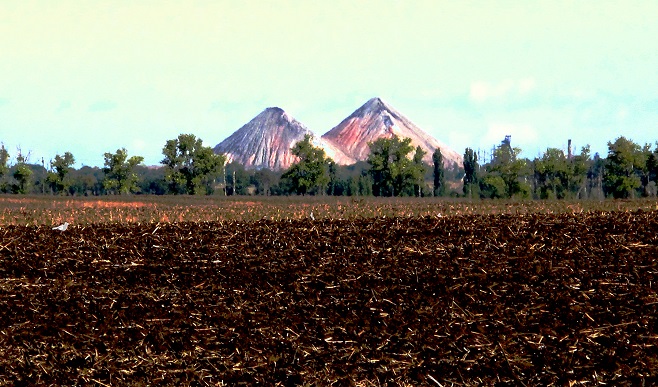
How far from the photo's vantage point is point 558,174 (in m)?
130

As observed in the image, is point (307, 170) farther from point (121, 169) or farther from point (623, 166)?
point (623, 166)

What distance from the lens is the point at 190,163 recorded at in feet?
388

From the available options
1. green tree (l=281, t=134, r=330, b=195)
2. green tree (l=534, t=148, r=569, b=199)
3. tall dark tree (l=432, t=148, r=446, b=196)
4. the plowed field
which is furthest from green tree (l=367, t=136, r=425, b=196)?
the plowed field

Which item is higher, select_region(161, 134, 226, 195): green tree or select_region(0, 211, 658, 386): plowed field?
select_region(161, 134, 226, 195): green tree

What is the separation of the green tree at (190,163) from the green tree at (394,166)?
24.8m

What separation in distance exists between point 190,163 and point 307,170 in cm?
1867

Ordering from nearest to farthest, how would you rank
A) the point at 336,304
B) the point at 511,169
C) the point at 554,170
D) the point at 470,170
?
1. the point at 336,304
2. the point at 511,169
3. the point at 554,170
4. the point at 470,170

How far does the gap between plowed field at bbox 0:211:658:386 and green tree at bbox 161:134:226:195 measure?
302 ft

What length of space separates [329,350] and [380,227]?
36.3 feet

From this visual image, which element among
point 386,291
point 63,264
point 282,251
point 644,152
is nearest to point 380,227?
point 282,251

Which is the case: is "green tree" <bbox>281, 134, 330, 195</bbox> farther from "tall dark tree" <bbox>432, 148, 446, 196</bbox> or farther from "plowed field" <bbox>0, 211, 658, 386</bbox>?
"plowed field" <bbox>0, 211, 658, 386</bbox>

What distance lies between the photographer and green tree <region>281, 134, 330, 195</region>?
11712 cm

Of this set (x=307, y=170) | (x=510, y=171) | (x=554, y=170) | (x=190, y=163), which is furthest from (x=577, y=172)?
(x=190, y=163)

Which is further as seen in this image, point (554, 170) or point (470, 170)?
point (470, 170)
